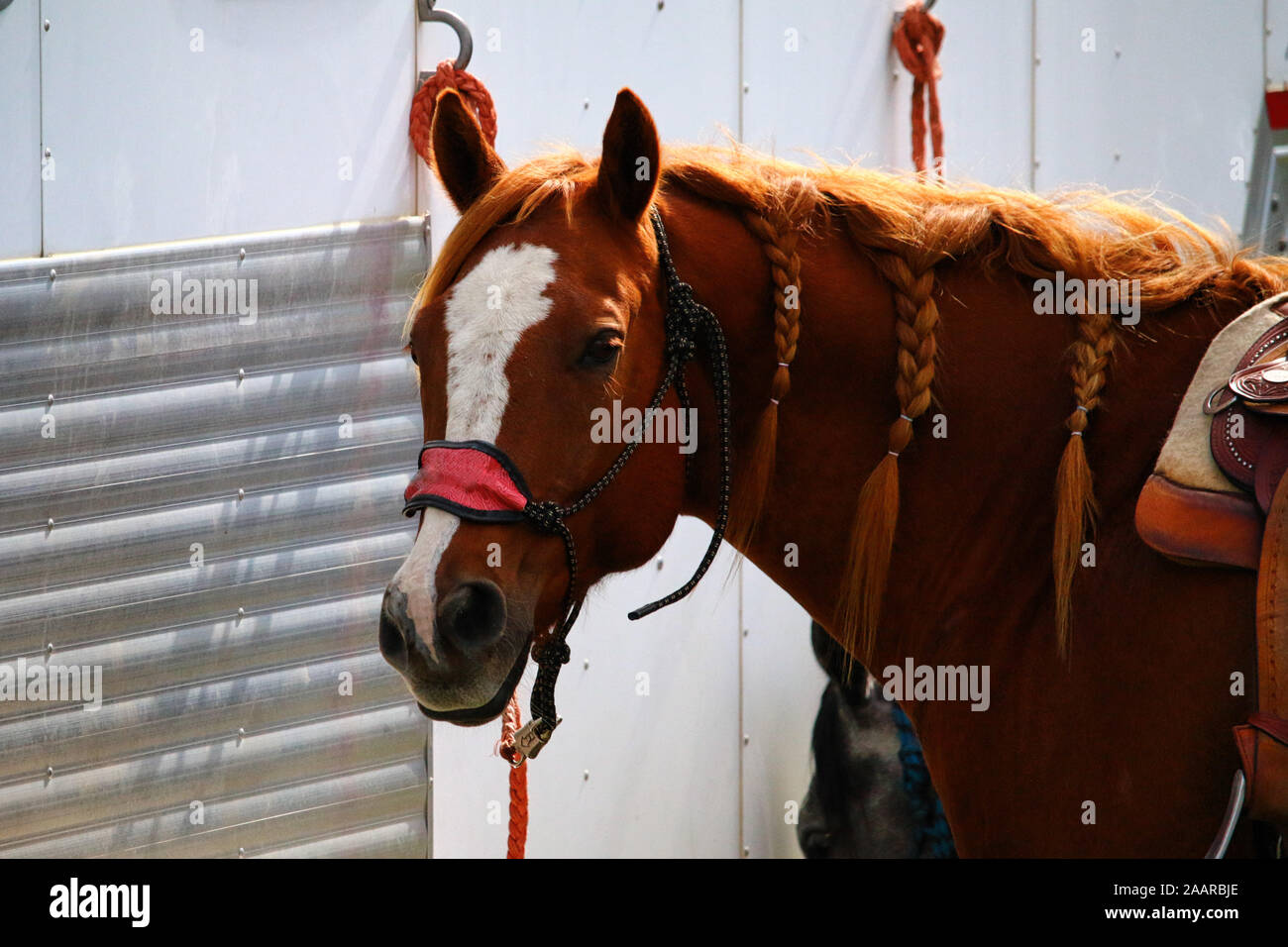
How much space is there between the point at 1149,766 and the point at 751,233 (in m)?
1.00

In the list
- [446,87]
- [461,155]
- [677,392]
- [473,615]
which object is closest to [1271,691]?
[677,392]

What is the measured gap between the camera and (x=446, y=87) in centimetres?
318

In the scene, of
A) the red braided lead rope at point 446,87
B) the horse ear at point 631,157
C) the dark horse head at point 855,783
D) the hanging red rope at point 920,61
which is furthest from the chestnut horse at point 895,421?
the hanging red rope at point 920,61

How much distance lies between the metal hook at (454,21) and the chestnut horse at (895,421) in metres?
1.41

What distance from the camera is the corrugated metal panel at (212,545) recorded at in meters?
3.00

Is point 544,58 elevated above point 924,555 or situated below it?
above

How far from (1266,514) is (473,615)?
109cm

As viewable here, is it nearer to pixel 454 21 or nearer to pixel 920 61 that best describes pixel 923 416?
pixel 454 21

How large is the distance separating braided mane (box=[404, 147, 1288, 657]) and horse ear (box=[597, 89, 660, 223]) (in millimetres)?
85

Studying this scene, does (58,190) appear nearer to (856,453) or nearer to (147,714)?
(147,714)

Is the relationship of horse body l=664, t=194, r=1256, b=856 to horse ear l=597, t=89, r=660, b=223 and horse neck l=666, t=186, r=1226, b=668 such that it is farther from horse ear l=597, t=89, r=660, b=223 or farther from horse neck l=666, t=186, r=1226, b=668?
horse ear l=597, t=89, r=660, b=223

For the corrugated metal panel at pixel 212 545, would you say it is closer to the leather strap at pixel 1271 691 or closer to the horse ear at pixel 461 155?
the horse ear at pixel 461 155
